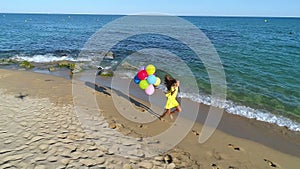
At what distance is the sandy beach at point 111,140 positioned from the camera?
5691 millimetres

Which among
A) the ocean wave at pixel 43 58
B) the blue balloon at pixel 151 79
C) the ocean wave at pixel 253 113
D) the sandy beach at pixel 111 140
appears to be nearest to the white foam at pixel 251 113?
A: the ocean wave at pixel 253 113

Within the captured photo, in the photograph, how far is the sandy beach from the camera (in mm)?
5691

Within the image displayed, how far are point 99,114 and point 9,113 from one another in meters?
2.82

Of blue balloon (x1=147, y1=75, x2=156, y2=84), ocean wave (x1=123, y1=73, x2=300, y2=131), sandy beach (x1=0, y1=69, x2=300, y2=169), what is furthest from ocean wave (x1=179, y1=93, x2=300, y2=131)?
blue balloon (x1=147, y1=75, x2=156, y2=84)

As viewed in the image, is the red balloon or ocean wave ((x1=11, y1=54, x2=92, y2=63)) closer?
the red balloon

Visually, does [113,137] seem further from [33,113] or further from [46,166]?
[33,113]

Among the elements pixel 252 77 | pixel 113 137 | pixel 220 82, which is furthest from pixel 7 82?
pixel 252 77

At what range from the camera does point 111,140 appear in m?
6.71

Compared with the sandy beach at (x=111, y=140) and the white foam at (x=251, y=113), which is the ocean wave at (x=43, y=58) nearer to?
the sandy beach at (x=111, y=140)

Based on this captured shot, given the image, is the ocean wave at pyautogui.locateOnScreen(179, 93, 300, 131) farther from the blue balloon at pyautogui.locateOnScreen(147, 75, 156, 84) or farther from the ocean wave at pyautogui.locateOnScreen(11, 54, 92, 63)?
the ocean wave at pyautogui.locateOnScreen(11, 54, 92, 63)

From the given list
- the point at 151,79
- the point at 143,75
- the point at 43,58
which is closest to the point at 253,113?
the point at 151,79

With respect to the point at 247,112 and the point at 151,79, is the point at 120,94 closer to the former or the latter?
the point at 151,79

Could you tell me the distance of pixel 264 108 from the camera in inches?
429

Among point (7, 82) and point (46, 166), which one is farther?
A: point (7, 82)
